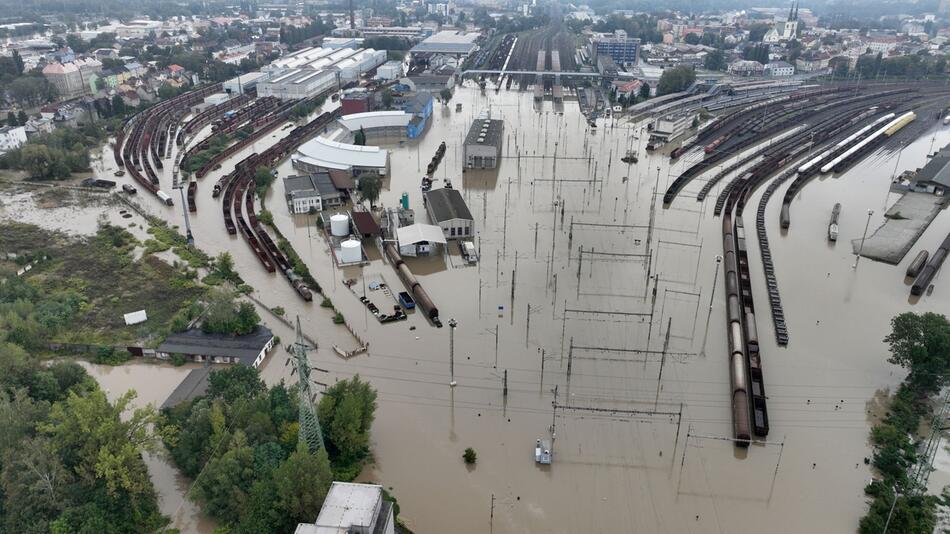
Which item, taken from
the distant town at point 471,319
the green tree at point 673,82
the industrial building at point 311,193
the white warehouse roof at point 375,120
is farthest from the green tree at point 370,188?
the green tree at point 673,82

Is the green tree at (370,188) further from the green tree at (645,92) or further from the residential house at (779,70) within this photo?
the residential house at (779,70)

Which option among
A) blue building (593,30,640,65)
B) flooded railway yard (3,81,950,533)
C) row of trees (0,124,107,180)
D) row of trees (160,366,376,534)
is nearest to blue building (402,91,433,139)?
flooded railway yard (3,81,950,533)

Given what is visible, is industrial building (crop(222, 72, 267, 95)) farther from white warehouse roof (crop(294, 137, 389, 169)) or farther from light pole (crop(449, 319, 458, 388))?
light pole (crop(449, 319, 458, 388))

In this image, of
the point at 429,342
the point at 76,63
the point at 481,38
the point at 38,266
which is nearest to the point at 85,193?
the point at 38,266

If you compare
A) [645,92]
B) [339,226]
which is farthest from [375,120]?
[645,92]

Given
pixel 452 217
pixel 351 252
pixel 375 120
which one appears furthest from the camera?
pixel 375 120

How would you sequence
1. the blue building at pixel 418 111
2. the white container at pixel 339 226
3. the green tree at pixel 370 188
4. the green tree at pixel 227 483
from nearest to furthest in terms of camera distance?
the green tree at pixel 227 483, the white container at pixel 339 226, the green tree at pixel 370 188, the blue building at pixel 418 111

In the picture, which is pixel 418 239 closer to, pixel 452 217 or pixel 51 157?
pixel 452 217
